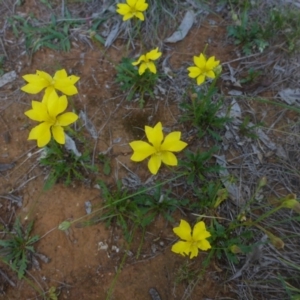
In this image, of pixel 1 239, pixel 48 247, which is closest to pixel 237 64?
pixel 48 247

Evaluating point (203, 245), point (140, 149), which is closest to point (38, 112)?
point (140, 149)

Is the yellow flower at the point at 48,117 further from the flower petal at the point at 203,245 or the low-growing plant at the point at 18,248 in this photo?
the flower petal at the point at 203,245

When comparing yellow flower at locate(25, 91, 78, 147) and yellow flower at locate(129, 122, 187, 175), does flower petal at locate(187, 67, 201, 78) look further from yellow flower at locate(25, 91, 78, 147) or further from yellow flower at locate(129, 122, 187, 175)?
yellow flower at locate(25, 91, 78, 147)

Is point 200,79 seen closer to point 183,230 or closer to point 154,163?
point 154,163

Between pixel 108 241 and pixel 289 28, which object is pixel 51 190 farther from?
pixel 289 28

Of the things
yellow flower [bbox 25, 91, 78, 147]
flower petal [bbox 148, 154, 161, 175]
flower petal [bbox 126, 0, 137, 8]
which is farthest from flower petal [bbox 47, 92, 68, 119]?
flower petal [bbox 126, 0, 137, 8]

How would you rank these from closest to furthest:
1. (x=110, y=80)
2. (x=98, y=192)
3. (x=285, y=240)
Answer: (x=285, y=240), (x=98, y=192), (x=110, y=80)
